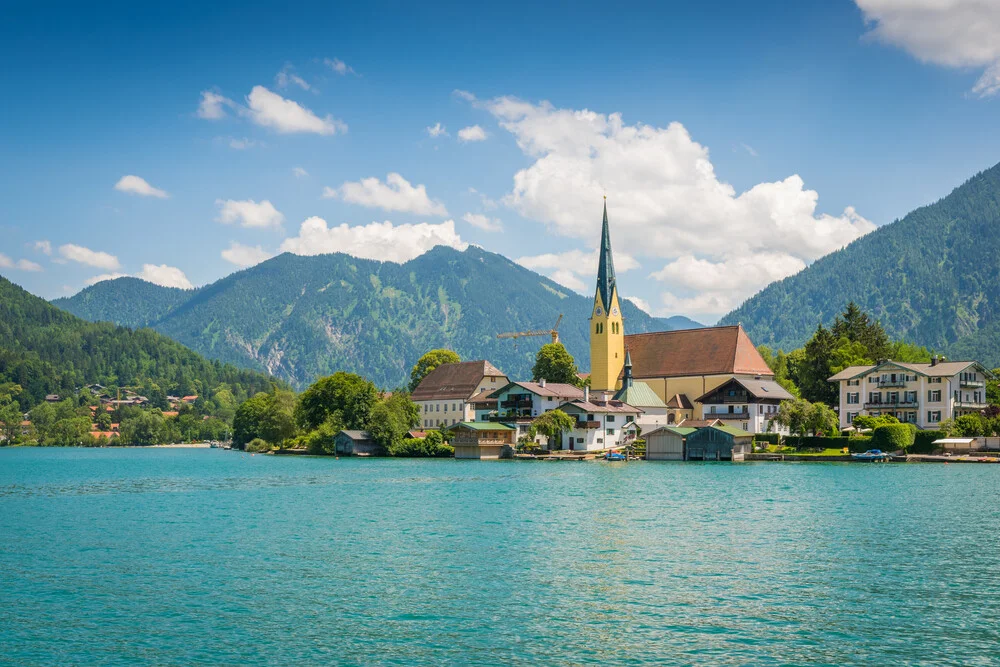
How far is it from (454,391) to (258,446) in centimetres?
3443

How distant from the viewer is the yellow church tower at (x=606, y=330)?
132 metres

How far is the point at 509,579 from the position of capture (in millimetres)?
28203

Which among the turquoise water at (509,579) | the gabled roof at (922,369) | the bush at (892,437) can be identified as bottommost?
the turquoise water at (509,579)

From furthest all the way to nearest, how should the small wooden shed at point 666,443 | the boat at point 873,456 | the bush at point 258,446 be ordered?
the bush at point 258,446 → the small wooden shed at point 666,443 → the boat at point 873,456

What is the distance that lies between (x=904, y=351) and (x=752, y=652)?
12334 cm

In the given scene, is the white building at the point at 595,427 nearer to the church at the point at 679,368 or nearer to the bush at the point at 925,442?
the church at the point at 679,368

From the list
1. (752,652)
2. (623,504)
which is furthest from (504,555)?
(623,504)

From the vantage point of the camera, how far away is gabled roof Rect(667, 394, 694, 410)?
12156 centimetres

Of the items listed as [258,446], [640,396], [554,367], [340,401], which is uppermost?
[554,367]

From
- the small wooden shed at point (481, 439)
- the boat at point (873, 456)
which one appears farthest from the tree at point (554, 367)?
the boat at point (873, 456)

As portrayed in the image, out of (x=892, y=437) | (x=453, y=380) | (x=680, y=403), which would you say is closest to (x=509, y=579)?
(x=892, y=437)

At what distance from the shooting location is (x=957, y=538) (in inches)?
1399

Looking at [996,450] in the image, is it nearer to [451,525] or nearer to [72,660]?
[451,525]

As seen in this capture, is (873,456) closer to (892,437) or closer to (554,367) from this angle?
(892,437)
